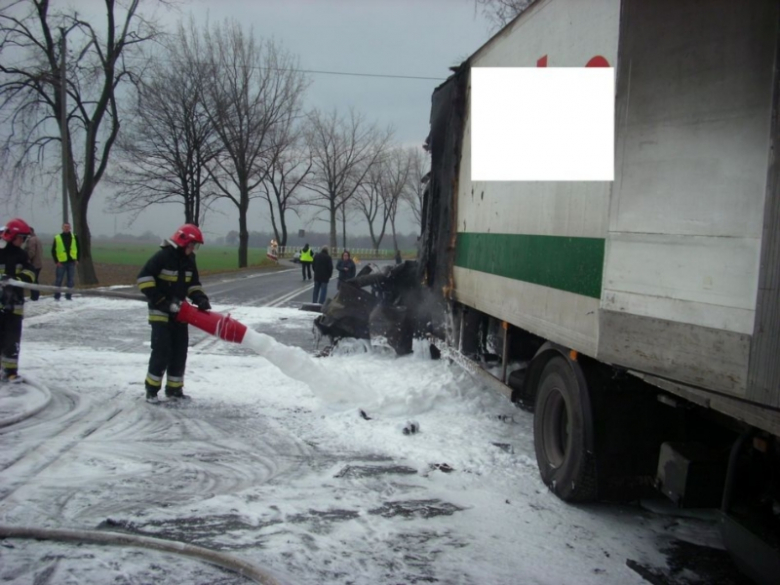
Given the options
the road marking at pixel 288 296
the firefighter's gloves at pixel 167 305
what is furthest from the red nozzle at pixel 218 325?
the road marking at pixel 288 296

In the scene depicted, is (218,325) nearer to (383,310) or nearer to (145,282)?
(145,282)

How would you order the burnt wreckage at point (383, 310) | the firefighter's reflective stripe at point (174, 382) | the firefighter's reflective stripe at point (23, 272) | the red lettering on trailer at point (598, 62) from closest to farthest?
the red lettering on trailer at point (598, 62)
the firefighter's reflective stripe at point (174, 382)
the firefighter's reflective stripe at point (23, 272)
the burnt wreckage at point (383, 310)

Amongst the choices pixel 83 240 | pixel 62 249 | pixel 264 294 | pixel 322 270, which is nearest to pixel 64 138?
pixel 83 240

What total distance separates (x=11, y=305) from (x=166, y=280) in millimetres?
1850

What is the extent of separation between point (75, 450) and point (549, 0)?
5094 mm

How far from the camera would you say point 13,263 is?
7.55 meters

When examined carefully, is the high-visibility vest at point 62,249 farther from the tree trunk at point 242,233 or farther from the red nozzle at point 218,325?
the tree trunk at point 242,233

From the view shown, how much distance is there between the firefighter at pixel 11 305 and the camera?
747 cm

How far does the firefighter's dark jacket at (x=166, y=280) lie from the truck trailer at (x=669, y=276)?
151 inches

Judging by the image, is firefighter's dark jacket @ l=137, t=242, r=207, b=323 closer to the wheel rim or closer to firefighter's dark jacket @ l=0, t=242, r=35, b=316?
firefighter's dark jacket @ l=0, t=242, r=35, b=316

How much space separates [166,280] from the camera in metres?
7.22

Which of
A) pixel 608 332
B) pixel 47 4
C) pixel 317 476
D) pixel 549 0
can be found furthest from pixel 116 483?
pixel 47 4

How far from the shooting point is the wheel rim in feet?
15.7

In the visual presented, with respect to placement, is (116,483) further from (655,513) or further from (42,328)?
(42,328)
